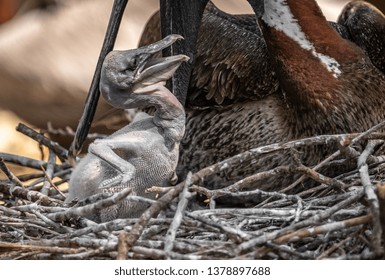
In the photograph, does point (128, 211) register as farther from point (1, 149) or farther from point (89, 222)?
point (1, 149)

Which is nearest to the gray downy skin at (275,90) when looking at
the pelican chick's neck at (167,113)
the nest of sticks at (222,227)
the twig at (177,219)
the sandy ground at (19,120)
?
the nest of sticks at (222,227)

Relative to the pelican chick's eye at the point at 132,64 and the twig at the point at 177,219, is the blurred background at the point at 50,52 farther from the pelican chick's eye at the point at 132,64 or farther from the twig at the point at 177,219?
the twig at the point at 177,219

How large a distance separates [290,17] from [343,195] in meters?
0.67

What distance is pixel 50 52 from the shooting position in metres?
4.09

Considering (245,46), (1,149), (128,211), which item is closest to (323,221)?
(128,211)

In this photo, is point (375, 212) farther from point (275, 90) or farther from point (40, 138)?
point (40, 138)

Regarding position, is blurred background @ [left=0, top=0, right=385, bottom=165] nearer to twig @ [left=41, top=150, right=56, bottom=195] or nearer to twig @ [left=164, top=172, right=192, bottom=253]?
twig @ [left=41, top=150, right=56, bottom=195]

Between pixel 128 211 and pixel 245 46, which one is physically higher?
pixel 245 46

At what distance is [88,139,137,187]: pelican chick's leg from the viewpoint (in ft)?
6.86

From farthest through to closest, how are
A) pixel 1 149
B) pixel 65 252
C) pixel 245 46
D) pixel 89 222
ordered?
pixel 1 149 → pixel 245 46 → pixel 89 222 → pixel 65 252

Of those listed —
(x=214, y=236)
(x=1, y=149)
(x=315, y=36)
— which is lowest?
(x=1, y=149)

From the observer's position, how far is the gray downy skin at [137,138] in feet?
7.04

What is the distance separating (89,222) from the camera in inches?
80.5

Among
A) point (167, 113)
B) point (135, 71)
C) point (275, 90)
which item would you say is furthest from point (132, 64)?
point (275, 90)
